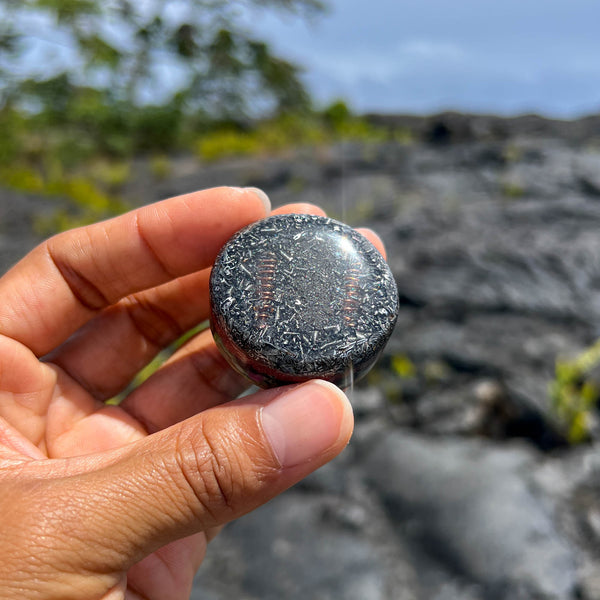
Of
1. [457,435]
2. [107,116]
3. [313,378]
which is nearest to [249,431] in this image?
[313,378]

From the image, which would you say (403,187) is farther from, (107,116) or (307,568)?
(107,116)

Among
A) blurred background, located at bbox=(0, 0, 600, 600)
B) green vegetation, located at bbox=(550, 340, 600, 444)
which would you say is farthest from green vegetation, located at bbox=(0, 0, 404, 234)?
green vegetation, located at bbox=(550, 340, 600, 444)

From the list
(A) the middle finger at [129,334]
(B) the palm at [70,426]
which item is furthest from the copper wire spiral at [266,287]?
(B) the palm at [70,426]

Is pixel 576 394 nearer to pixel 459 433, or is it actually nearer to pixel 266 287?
pixel 459 433

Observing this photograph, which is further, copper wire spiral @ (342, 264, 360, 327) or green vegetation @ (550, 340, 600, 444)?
green vegetation @ (550, 340, 600, 444)

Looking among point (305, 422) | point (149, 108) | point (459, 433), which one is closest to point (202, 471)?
point (305, 422)

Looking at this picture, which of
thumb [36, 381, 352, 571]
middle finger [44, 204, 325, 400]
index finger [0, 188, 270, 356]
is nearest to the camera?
thumb [36, 381, 352, 571]

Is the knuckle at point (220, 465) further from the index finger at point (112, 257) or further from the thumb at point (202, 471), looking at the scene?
the index finger at point (112, 257)

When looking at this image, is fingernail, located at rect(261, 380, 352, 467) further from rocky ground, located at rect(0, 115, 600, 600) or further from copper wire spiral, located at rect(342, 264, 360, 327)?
rocky ground, located at rect(0, 115, 600, 600)
